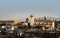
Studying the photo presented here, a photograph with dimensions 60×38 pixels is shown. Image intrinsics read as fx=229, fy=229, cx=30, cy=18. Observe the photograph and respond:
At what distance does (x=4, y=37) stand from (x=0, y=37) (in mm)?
302

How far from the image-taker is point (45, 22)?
3047 cm

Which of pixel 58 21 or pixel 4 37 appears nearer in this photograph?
pixel 4 37

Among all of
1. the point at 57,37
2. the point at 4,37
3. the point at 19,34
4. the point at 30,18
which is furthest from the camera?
the point at 30,18

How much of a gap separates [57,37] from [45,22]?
15520mm

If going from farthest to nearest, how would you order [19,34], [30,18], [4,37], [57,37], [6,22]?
[6,22], [30,18], [19,34], [4,37], [57,37]

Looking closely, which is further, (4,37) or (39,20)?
(39,20)

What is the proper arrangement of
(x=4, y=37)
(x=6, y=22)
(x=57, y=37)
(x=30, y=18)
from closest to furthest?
(x=57, y=37), (x=4, y=37), (x=30, y=18), (x=6, y=22)

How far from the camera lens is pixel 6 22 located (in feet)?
109

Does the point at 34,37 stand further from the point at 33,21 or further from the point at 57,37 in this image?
the point at 33,21

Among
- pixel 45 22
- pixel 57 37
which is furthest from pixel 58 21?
pixel 57 37

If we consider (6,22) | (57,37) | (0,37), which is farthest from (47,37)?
(6,22)

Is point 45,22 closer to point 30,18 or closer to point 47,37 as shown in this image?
point 30,18

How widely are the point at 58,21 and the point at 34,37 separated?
49.1 feet

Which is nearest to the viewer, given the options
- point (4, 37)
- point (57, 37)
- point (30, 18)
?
point (57, 37)
